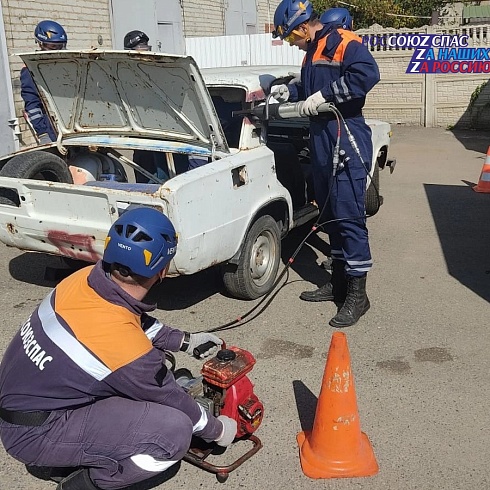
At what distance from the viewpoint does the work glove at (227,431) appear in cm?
314

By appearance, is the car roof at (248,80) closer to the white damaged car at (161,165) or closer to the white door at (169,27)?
the white damaged car at (161,165)

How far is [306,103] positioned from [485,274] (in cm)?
242

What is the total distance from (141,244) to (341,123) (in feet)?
7.74

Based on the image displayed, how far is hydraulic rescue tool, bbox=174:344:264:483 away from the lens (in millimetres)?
3197

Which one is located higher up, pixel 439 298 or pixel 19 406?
pixel 19 406

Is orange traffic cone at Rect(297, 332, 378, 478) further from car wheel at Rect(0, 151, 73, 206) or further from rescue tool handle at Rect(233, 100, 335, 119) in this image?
car wheel at Rect(0, 151, 73, 206)

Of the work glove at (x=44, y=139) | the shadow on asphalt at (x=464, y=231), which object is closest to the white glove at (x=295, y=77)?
the shadow on asphalt at (x=464, y=231)

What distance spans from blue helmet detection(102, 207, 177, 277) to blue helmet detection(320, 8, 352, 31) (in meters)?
2.56

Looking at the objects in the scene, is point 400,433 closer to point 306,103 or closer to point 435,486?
point 435,486

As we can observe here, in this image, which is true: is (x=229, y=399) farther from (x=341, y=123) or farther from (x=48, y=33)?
(x=48, y=33)

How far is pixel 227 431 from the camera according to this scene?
3156mm

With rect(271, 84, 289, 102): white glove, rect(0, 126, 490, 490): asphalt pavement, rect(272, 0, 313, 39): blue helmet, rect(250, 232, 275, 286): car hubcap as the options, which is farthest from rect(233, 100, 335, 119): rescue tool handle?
rect(0, 126, 490, 490): asphalt pavement

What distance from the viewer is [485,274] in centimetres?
573

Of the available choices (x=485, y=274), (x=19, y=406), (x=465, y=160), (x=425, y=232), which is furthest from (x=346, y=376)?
(x=465, y=160)
